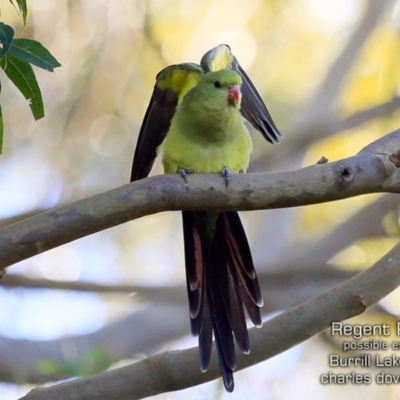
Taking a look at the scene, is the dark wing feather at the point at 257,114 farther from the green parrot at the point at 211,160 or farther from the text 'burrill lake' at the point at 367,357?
the text 'burrill lake' at the point at 367,357

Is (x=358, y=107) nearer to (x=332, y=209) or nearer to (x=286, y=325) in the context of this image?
(x=332, y=209)

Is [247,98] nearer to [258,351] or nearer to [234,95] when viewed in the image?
[234,95]

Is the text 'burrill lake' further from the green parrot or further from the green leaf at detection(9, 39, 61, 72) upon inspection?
the green leaf at detection(9, 39, 61, 72)

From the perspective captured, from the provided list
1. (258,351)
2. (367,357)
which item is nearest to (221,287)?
(258,351)

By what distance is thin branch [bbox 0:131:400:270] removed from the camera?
1.30 meters

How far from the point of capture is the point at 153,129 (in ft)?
7.07

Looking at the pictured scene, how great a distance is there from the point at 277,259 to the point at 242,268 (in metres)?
1.41

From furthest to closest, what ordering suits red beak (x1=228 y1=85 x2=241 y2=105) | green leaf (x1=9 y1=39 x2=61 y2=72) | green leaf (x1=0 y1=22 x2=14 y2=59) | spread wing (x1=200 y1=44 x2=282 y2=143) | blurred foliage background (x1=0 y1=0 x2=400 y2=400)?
blurred foliage background (x1=0 y1=0 x2=400 y2=400) < spread wing (x1=200 y1=44 x2=282 y2=143) < red beak (x1=228 y1=85 x2=241 y2=105) < green leaf (x1=9 y1=39 x2=61 y2=72) < green leaf (x1=0 y1=22 x2=14 y2=59)

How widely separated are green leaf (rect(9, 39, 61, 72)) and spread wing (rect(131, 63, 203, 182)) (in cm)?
70

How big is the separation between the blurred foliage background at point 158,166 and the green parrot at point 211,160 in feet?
3.54

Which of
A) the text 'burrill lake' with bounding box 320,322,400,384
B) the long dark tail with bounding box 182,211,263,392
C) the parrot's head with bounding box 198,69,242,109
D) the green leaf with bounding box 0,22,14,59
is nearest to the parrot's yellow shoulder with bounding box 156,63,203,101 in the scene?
the parrot's head with bounding box 198,69,242,109

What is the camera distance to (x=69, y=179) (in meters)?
3.27

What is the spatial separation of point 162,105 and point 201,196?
A: 0.89 m

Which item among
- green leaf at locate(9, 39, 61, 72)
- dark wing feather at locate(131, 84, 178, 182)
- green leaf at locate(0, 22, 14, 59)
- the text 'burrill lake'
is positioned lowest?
the text 'burrill lake'
